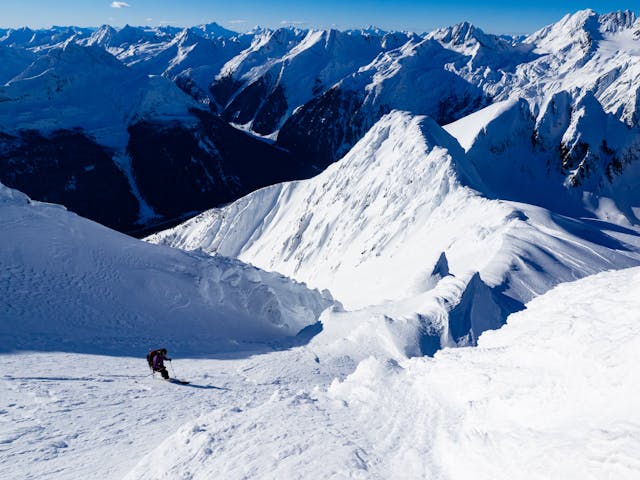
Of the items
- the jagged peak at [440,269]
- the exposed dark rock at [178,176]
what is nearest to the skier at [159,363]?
the jagged peak at [440,269]

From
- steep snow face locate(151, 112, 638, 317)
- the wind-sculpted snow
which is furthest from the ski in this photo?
steep snow face locate(151, 112, 638, 317)

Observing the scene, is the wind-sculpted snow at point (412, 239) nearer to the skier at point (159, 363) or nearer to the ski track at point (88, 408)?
the skier at point (159, 363)

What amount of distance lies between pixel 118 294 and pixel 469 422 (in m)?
22.6

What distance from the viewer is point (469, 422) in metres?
10.6

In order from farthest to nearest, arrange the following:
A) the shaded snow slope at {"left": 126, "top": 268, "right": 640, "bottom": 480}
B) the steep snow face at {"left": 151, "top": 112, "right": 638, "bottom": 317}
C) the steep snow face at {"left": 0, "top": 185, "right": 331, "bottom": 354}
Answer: the steep snow face at {"left": 151, "top": 112, "right": 638, "bottom": 317}, the steep snow face at {"left": 0, "top": 185, "right": 331, "bottom": 354}, the shaded snow slope at {"left": 126, "top": 268, "right": 640, "bottom": 480}

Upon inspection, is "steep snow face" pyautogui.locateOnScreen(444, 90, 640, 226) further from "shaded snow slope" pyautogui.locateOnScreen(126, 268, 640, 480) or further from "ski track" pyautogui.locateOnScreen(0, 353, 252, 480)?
"ski track" pyautogui.locateOnScreen(0, 353, 252, 480)

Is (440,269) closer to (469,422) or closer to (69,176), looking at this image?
(469,422)

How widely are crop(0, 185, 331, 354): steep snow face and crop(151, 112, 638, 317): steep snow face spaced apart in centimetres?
924

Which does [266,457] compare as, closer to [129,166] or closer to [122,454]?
[122,454]

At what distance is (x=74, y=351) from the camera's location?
19.3m

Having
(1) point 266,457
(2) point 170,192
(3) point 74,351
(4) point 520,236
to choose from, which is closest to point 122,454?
(1) point 266,457

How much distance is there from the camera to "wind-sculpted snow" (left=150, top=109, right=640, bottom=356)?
24.6m

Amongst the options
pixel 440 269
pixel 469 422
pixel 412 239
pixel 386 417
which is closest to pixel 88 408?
pixel 386 417

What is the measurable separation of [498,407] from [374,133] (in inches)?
2685
